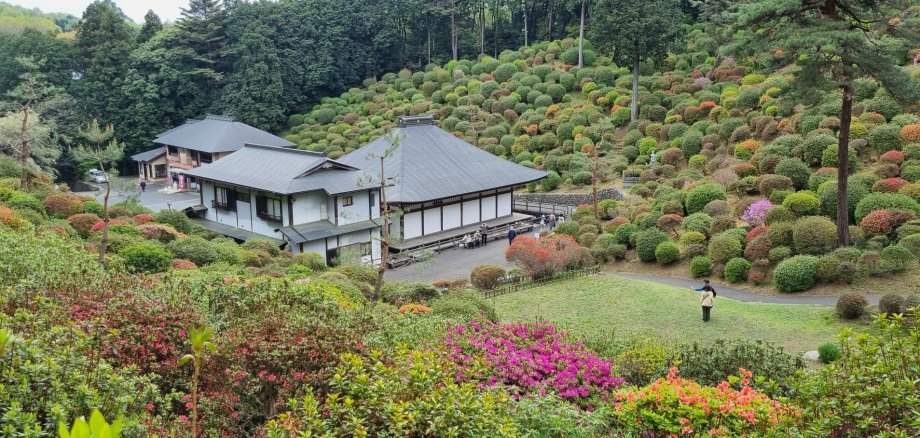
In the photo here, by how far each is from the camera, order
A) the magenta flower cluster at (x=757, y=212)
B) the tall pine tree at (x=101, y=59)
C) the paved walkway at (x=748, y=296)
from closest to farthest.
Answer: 1. the paved walkway at (x=748, y=296)
2. the magenta flower cluster at (x=757, y=212)
3. the tall pine tree at (x=101, y=59)

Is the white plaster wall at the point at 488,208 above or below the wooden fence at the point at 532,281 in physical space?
above

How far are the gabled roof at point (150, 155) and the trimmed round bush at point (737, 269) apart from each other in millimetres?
37800

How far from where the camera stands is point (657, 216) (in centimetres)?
2473

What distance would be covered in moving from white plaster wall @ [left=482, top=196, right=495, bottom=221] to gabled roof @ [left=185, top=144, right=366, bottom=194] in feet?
19.9

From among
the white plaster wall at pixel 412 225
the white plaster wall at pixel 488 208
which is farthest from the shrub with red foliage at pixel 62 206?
the white plaster wall at pixel 488 208

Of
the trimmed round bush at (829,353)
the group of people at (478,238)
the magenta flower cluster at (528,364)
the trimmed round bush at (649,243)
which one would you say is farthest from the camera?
the group of people at (478,238)

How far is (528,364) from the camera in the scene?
30.4 feet

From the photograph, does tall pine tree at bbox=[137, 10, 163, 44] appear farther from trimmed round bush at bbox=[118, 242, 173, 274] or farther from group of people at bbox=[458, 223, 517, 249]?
trimmed round bush at bbox=[118, 242, 173, 274]

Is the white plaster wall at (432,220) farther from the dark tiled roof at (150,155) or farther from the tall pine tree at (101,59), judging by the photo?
the tall pine tree at (101,59)

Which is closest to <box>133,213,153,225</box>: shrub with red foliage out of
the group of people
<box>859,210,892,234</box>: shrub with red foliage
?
the group of people

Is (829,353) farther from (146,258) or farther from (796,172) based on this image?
(146,258)

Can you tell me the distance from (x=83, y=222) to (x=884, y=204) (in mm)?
21935

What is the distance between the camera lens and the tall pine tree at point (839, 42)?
57.5 feet

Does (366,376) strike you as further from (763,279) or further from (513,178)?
(513,178)
